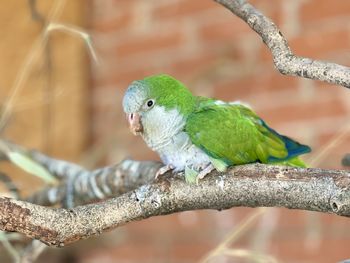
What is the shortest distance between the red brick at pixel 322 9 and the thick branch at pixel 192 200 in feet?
2.67

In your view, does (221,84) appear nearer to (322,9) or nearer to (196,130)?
(322,9)

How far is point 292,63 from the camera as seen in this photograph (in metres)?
0.46

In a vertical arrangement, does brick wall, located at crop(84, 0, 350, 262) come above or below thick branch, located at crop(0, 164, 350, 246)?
above

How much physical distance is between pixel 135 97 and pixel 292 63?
295 mm

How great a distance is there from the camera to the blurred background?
1.26 meters

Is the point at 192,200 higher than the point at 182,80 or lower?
lower

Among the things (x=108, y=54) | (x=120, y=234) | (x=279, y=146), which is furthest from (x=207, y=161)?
(x=108, y=54)

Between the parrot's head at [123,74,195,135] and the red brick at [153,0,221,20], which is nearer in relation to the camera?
the parrot's head at [123,74,195,135]

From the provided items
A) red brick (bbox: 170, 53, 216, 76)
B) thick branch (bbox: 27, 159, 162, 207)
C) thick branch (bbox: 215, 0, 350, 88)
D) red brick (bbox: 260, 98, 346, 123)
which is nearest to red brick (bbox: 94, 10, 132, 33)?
red brick (bbox: 170, 53, 216, 76)

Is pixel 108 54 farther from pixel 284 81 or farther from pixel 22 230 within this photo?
pixel 22 230

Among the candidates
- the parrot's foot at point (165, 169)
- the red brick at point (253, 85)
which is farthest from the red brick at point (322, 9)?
the parrot's foot at point (165, 169)

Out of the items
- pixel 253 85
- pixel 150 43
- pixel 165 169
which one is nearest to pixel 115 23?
pixel 150 43

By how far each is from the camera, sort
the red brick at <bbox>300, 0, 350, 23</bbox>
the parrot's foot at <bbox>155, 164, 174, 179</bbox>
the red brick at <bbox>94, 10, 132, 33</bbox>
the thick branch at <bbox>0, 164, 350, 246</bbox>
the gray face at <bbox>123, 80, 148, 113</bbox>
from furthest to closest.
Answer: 1. the red brick at <bbox>94, 10, 132, 33</bbox>
2. the red brick at <bbox>300, 0, 350, 23</bbox>
3. the gray face at <bbox>123, 80, 148, 113</bbox>
4. the parrot's foot at <bbox>155, 164, 174, 179</bbox>
5. the thick branch at <bbox>0, 164, 350, 246</bbox>

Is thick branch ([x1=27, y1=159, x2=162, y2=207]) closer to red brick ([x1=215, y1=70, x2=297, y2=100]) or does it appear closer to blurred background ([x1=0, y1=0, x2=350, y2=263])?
blurred background ([x1=0, y1=0, x2=350, y2=263])
